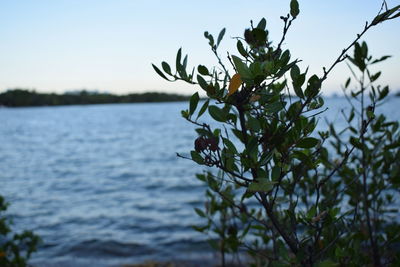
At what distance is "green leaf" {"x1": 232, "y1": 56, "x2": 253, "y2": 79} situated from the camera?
119cm

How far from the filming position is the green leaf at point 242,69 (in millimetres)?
1192

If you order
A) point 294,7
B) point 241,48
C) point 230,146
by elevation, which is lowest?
point 230,146

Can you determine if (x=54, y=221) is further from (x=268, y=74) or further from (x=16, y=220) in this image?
(x=268, y=74)

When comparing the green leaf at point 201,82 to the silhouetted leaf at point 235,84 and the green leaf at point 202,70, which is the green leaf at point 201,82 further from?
the silhouetted leaf at point 235,84

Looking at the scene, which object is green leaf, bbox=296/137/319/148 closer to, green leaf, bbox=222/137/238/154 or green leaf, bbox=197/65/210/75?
green leaf, bbox=222/137/238/154

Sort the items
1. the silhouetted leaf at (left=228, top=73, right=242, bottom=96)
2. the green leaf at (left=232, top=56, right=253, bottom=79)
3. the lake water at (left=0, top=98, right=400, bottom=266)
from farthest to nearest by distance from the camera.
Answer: the lake water at (left=0, top=98, right=400, bottom=266) → the silhouetted leaf at (left=228, top=73, right=242, bottom=96) → the green leaf at (left=232, top=56, right=253, bottom=79)

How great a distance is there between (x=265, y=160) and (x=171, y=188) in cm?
1361

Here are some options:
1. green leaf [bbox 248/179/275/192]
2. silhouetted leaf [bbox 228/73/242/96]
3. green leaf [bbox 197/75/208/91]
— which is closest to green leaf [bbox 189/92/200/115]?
green leaf [bbox 197/75/208/91]

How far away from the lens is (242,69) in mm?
1215

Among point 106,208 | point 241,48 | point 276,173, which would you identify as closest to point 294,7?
point 241,48

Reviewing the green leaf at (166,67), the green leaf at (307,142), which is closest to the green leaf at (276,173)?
the green leaf at (307,142)

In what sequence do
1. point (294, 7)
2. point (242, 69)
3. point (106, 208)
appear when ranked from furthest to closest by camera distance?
point (106, 208) → point (294, 7) → point (242, 69)

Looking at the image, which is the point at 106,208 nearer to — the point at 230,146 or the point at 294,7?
the point at 230,146

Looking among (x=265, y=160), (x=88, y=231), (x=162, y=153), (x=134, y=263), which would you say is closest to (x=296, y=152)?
(x=265, y=160)
